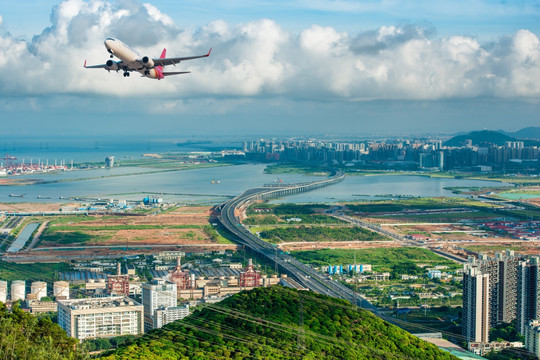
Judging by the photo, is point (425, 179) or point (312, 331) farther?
point (425, 179)

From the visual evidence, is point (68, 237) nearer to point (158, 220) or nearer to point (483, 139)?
point (158, 220)

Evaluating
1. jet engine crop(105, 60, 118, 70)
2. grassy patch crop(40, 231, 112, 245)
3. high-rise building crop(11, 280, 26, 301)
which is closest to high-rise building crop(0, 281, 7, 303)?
high-rise building crop(11, 280, 26, 301)

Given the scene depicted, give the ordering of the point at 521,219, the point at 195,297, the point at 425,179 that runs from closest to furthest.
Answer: the point at 195,297
the point at 521,219
the point at 425,179

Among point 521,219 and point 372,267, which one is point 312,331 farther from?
point 521,219

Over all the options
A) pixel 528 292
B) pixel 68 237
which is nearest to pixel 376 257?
pixel 528 292

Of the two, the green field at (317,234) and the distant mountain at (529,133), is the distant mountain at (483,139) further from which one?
the green field at (317,234)

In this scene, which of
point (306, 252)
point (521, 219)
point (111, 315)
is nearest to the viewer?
point (111, 315)

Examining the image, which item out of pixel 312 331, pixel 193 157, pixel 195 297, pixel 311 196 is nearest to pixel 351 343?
pixel 312 331

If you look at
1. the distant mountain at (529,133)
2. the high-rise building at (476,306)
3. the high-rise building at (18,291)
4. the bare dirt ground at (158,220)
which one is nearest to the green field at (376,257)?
the high-rise building at (476,306)
